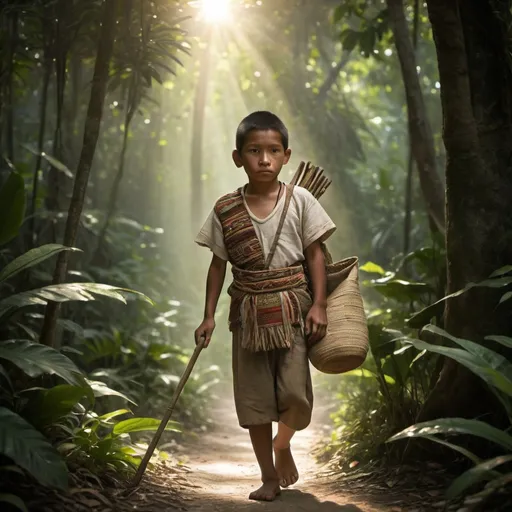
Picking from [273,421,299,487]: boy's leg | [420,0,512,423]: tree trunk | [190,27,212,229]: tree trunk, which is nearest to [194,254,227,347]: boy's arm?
[273,421,299,487]: boy's leg

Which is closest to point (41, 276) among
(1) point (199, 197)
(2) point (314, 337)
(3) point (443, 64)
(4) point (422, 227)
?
(2) point (314, 337)

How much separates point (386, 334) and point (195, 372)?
613 centimetres

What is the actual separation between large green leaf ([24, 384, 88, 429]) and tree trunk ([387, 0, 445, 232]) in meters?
3.61

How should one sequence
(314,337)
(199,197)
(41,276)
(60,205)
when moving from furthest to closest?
1. (199,197)
2. (60,205)
3. (41,276)
4. (314,337)

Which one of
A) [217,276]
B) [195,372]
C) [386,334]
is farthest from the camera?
[195,372]

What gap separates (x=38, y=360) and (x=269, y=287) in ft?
4.07

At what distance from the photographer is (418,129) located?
247 inches

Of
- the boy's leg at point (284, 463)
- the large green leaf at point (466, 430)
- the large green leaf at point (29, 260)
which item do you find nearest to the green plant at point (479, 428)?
the large green leaf at point (466, 430)

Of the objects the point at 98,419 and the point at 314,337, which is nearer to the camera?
the point at 314,337

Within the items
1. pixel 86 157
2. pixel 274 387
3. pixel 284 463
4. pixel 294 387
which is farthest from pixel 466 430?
pixel 86 157

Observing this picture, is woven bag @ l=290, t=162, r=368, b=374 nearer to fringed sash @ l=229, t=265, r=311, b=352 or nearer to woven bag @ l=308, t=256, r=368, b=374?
woven bag @ l=308, t=256, r=368, b=374

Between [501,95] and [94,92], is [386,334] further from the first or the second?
[94,92]

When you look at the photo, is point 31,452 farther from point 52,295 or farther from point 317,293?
point 317,293

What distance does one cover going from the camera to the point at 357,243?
627 inches
